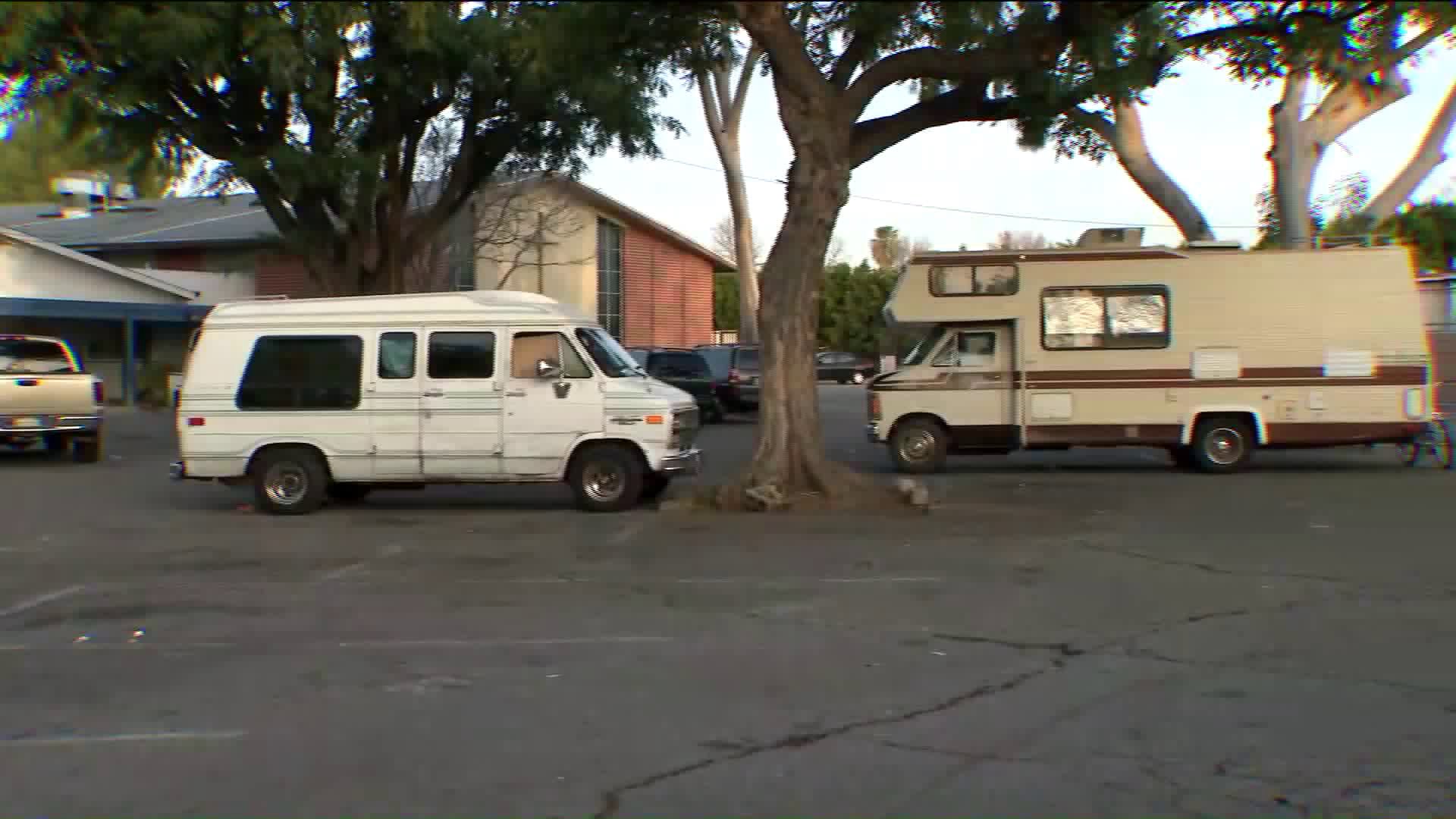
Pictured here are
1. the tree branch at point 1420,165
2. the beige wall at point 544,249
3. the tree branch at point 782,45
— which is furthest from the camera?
the beige wall at point 544,249

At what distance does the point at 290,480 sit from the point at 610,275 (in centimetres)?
3017

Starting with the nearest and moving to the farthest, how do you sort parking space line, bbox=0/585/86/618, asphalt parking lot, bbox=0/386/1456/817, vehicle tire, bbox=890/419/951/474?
asphalt parking lot, bbox=0/386/1456/817 < parking space line, bbox=0/585/86/618 < vehicle tire, bbox=890/419/951/474

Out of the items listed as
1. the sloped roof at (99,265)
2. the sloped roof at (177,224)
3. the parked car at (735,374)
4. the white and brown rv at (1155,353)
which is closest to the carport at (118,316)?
the sloped roof at (99,265)

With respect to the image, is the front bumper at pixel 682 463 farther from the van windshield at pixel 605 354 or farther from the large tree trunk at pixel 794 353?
the van windshield at pixel 605 354

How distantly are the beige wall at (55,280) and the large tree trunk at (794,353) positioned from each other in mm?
25317

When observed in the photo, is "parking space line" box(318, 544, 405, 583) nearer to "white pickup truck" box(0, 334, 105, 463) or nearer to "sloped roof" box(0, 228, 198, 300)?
"white pickup truck" box(0, 334, 105, 463)

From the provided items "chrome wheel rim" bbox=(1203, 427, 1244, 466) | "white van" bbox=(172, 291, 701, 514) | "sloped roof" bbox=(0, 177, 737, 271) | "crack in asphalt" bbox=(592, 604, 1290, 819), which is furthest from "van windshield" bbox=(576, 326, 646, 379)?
"sloped roof" bbox=(0, 177, 737, 271)

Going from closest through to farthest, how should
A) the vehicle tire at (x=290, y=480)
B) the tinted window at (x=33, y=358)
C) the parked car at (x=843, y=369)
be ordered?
the vehicle tire at (x=290, y=480), the tinted window at (x=33, y=358), the parked car at (x=843, y=369)

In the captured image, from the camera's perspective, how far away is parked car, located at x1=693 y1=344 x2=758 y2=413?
29734 millimetres

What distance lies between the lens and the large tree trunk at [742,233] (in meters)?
45.7

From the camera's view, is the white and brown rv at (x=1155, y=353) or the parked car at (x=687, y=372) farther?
the parked car at (x=687, y=372)

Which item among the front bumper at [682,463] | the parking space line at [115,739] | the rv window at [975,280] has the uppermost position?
the rv window at [975,280]

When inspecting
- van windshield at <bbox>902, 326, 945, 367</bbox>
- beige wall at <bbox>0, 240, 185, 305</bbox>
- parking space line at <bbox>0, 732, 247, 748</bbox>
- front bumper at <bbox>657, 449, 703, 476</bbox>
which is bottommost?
parking space line at <bbox>0, 732, 247, 748</bbox>

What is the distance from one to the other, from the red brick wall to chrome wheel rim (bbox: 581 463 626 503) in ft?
93.7
